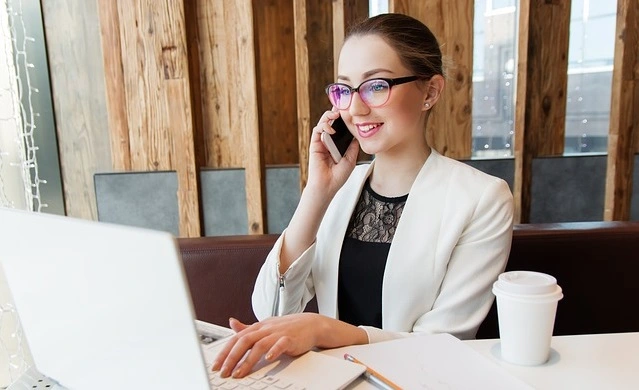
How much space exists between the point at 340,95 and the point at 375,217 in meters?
0.39

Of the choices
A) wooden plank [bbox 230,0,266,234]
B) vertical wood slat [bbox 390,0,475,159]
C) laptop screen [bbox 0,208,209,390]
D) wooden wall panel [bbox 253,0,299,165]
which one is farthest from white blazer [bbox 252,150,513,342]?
wooden wall panel [bbox 253,0,299,165]

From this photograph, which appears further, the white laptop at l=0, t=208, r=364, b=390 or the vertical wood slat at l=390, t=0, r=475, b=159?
the vertical wood slat at l=390, t=0, r=475, b=159

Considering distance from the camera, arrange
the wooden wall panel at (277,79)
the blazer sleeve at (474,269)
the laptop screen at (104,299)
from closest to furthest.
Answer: the laptop screen at (104,299)
the blazer sleeve at (474,269)
the wooden wall panel at (277,79)

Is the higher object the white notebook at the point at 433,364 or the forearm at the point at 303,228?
the forearm at the point at 303,228

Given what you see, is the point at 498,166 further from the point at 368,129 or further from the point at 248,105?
the point at 368,129

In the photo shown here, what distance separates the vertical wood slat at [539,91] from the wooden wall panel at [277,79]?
167cm

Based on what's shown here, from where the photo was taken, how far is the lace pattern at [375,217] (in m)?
1.43

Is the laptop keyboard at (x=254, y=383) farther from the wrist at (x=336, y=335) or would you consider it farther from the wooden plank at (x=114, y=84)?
the wooden plank at (x=114, y=84)

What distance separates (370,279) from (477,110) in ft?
6.04

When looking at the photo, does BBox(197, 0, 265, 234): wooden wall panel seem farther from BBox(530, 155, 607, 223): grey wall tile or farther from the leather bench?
BBox(530, 155, 607, 223): grey wall tile

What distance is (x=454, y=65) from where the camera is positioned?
8.53 feet

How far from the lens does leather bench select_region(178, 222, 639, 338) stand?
1.63 meters

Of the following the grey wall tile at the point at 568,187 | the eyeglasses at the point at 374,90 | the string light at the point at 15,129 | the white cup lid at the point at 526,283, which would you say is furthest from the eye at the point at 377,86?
the string light at the point at 15,129

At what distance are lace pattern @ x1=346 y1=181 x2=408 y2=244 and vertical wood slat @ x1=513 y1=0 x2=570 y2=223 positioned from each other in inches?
58.5
